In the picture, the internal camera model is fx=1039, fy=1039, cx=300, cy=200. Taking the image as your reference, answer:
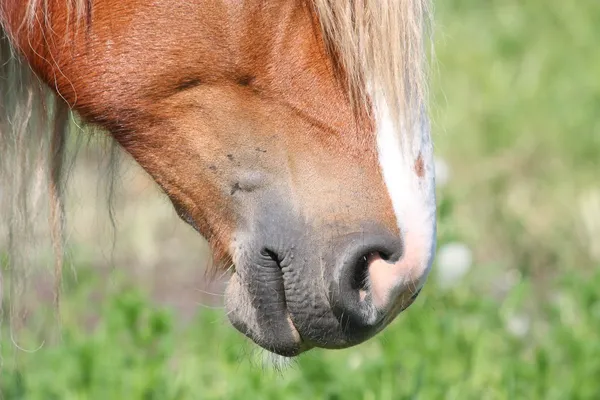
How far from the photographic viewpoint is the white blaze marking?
1902 millimetres

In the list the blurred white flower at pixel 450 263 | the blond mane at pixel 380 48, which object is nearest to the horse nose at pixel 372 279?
the blond mane at pixel 380 48

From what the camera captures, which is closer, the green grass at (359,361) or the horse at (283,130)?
the horse at (283,130)

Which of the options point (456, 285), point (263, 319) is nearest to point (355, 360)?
point (456, 285)

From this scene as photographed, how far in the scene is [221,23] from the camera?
6.42ft

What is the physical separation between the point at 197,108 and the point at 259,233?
0.89 feet

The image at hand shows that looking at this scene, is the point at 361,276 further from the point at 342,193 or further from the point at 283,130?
the point at 283,130

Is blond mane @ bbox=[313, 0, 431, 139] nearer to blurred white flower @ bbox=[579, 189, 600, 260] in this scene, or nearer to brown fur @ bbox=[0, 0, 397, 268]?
brown fur @ bbox=[0, 0, 397, 268]

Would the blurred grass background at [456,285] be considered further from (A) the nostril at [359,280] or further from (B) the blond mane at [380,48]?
(A) the nostril at [359,280]

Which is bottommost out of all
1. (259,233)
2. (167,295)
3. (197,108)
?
(167,295)

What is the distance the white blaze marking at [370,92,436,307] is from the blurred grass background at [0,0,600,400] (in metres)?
0.33

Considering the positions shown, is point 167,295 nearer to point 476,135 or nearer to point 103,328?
point 103,328

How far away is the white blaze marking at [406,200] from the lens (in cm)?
190

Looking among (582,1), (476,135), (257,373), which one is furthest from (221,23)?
(582,1)

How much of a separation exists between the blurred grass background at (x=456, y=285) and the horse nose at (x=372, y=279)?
0.40m
